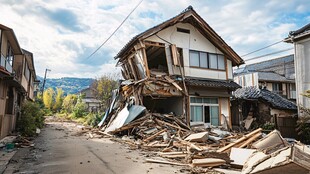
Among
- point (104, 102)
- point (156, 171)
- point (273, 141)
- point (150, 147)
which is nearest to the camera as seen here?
point (156, 171)

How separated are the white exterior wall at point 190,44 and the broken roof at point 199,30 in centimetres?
32

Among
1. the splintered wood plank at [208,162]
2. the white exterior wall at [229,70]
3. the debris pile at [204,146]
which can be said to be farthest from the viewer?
the white exterior wall at [229,70]

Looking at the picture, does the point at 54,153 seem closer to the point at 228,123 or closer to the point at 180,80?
the point at 180,80

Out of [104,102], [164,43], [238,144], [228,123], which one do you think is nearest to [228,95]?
[228,123]

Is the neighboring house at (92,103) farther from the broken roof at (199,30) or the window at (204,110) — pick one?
the window at (204,110)

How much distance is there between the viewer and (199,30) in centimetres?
1686

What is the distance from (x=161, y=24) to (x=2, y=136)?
11.0m

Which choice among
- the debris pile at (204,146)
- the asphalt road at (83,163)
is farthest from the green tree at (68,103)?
the asphalt road at (83,163)

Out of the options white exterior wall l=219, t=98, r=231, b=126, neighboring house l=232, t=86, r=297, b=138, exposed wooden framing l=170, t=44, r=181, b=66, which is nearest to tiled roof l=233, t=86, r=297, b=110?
neighboring house l=232, t=86, r=297, b=138

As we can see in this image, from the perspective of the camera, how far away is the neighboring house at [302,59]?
13.9 metres

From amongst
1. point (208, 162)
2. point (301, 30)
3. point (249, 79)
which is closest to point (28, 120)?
point (208, 162)

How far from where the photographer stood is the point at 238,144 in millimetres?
8695

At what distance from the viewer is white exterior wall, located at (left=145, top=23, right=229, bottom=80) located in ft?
50.5

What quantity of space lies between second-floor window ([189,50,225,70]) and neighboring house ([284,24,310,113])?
459 centimetres
